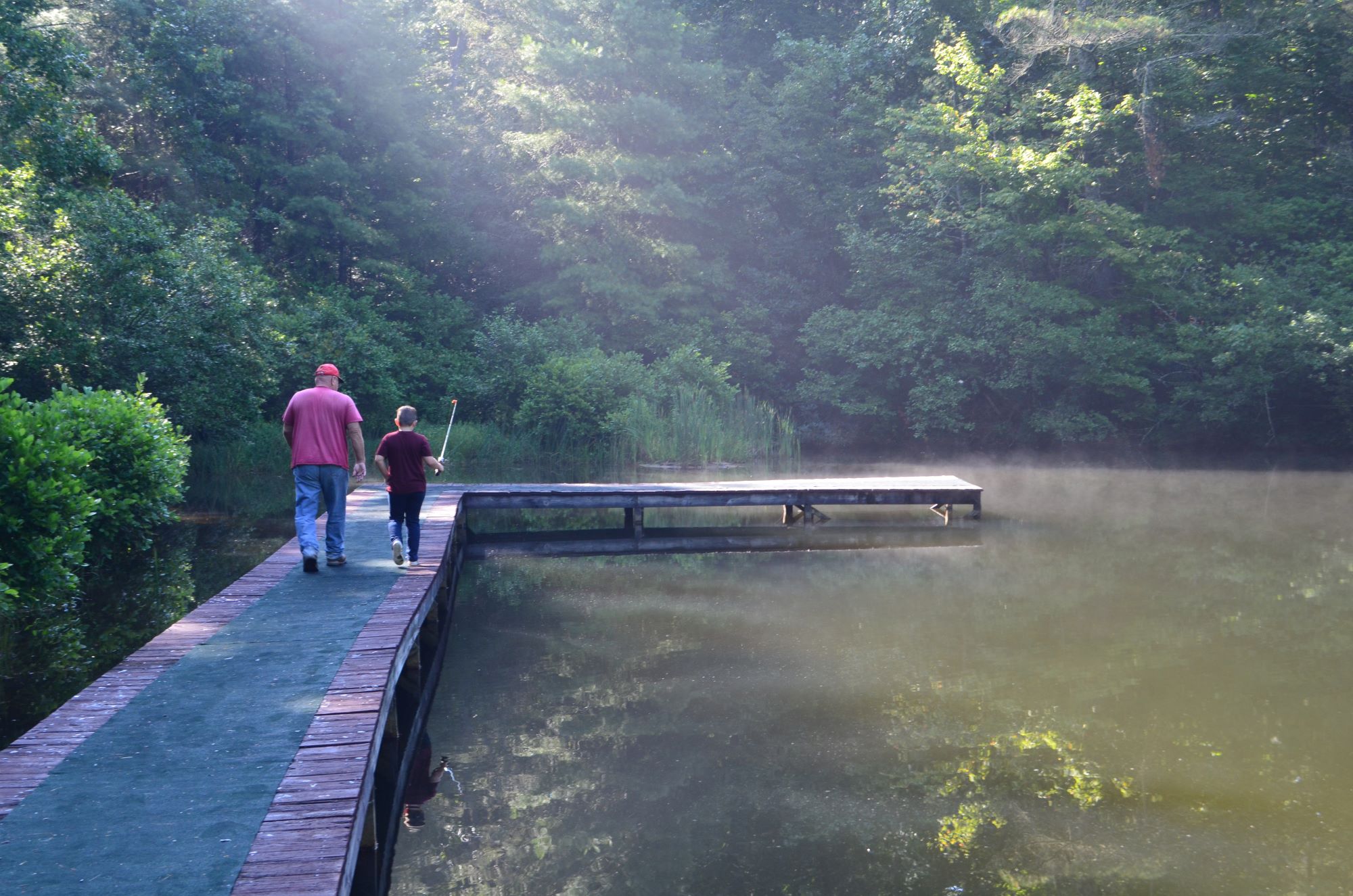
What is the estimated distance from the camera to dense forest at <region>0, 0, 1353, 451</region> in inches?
918

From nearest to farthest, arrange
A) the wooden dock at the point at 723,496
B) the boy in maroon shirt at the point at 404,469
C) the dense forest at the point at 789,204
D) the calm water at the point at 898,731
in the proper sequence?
the calm water at the point at 898,731 → the boy in maroon shirt at the point at 404,469 → the wooden dock at the point at 723,496 → the dense forest at the point at 789,204

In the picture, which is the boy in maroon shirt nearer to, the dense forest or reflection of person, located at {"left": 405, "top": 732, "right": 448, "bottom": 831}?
reflection of person, located at {"left": 405, "top": 732, "right": 448, "bottom": 831}

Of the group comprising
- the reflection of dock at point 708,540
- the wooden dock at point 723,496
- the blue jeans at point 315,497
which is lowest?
the reflection of dock at point 708,540

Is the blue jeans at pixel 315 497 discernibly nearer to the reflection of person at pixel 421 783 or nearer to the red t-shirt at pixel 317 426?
the red t-shirt at pixel 317 426

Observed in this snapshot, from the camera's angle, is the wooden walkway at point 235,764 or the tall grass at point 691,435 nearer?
the wooden walkway at point 235,764

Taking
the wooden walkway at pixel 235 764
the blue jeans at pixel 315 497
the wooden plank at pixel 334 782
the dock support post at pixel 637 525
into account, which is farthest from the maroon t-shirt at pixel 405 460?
the dock support post at pixel 637 525

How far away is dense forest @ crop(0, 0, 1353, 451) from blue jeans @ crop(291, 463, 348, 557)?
12.6m

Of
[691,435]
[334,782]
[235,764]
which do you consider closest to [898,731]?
[334,782]

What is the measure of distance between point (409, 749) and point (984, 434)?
916 inches

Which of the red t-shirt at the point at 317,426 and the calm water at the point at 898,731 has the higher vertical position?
the red t-shirt at the point at 317,426

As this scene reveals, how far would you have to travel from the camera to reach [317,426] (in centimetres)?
782

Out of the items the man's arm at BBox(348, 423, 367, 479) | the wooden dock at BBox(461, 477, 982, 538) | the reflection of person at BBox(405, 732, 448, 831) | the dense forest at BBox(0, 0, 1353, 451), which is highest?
the dense forest at BBox(0, 0, 1353, 451)

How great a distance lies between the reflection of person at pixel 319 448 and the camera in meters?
7.82

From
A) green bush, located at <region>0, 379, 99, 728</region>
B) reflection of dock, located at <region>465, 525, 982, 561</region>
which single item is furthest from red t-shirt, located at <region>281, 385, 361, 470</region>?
reflection of dock, located at <region>465, 525, 982, 561</region>
